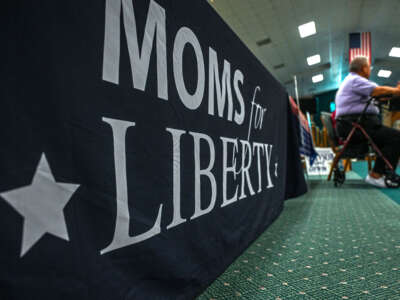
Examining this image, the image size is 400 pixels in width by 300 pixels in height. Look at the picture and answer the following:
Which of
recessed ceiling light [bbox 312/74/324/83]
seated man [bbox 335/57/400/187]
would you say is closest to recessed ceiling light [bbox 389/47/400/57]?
recessed ceiling light [bbox 312/74/324/83]

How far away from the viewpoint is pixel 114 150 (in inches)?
15.2

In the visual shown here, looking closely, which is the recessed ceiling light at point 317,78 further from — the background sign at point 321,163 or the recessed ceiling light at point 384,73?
the background sign at point 321,163

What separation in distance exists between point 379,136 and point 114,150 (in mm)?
2418

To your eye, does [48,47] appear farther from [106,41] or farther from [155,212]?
[155,212]

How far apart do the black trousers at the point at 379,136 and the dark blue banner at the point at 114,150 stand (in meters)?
1.95

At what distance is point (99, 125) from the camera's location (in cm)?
36

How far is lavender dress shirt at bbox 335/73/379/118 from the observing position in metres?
2.17

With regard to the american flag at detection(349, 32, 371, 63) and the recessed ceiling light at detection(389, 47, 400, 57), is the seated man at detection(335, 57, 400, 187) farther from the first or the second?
the recessed ceiling light at detection(389, 47, 400, 57)

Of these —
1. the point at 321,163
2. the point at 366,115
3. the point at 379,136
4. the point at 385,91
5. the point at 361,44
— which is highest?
the point at 361,44

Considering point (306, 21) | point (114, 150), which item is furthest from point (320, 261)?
point (306, 21)

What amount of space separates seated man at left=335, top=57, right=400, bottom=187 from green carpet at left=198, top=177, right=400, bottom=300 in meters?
1.04

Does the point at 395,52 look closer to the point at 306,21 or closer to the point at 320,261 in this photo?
the point at 306,21

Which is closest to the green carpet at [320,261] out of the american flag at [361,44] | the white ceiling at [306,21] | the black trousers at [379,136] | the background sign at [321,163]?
the black trousers at [379,136]

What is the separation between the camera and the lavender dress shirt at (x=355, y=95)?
217 centimetres
